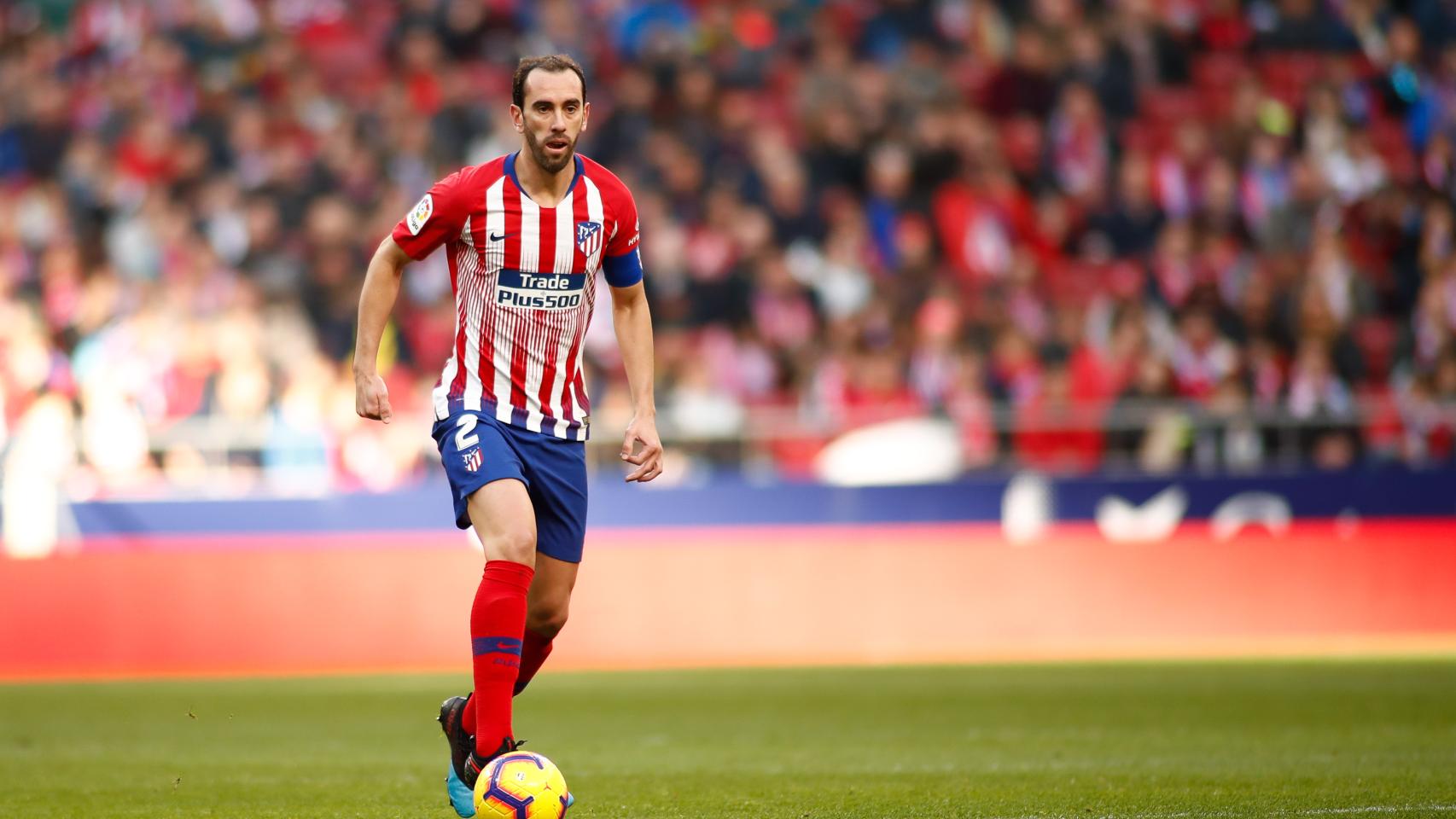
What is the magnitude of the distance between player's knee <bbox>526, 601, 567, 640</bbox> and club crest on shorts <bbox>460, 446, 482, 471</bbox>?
634mm

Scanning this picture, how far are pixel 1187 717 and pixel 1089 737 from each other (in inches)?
43.7

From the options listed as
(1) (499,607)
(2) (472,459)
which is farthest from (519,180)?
(1) (499,607)

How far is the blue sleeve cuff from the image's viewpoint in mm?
6723

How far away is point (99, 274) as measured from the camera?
16031mm

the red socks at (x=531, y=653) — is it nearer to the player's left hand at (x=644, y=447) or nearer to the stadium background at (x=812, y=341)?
the player's left hand at (x=644, y=447)

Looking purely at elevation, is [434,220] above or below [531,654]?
above

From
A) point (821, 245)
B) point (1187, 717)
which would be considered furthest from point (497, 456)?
point (821, 245)

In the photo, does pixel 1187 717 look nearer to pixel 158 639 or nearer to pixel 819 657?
pixel 819 657

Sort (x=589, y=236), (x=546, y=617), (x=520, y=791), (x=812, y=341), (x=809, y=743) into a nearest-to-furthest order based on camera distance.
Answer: (x=520, y=791) < (x=589, y=236) < (x=546, y=617) < (x=809, y=743) < (x=812, y=341)

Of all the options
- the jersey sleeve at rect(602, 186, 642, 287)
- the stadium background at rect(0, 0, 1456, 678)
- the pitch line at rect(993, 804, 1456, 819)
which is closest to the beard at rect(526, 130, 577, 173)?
the jersey sleeve at rect(602, 186, 642, 287)

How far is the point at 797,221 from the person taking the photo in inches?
688

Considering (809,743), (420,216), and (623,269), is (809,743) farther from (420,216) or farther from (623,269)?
(420,216)

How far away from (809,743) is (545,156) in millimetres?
3799

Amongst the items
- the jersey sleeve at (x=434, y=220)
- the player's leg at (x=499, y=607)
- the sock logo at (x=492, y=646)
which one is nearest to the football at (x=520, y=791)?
the player's leg at (x=499, y=607)
